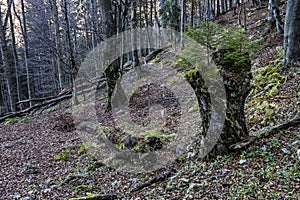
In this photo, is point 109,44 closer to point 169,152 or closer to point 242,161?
point 169,152

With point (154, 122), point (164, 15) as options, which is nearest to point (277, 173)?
point (154, 122)

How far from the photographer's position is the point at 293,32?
6.90 metres

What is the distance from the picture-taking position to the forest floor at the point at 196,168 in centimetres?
368

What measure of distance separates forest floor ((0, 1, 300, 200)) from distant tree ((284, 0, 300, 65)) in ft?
1.31

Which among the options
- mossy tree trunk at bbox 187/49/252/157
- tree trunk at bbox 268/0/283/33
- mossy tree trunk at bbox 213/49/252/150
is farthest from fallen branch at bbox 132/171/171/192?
tree trunk at bbox 268/0/283/33

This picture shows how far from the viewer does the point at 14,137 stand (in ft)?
33.3

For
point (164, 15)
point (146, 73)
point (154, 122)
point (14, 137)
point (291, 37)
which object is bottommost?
point (14, 137)

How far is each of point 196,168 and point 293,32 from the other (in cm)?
479

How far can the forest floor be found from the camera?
3680mm

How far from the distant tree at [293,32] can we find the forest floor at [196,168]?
0.40m

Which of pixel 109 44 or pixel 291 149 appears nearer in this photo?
pixel 291 149

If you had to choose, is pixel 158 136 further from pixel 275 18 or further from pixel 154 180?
pixel 275 18

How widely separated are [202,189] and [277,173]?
1.06 meters

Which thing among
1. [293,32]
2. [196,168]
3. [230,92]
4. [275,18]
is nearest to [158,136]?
[196,168]
